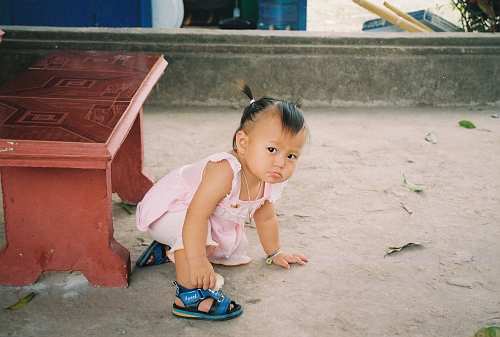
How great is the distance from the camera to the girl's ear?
255 centimetres

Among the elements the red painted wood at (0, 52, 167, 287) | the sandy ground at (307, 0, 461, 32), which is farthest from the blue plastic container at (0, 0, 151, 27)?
the red painted wood at (0, 52, 167, 287)

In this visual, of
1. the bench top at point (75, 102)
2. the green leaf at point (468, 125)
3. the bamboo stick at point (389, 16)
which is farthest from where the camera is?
the bamboo stick at point (389, 16)

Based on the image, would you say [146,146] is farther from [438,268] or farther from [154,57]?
[438,268]

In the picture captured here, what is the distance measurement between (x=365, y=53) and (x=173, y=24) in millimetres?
1814

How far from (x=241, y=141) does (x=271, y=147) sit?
0.13 metres

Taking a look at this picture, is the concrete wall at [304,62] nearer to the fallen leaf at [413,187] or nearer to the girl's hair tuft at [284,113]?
the fallen leaf at [413,187]

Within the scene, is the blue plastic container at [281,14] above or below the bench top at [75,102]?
below

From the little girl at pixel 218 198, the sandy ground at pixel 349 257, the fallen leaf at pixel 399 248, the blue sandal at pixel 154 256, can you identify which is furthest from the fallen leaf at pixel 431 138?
the blue sandal at pixel 154 256

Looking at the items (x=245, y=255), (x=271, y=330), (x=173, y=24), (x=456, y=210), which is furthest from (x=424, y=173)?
(x=173, y=24)

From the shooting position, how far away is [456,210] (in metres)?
3.51

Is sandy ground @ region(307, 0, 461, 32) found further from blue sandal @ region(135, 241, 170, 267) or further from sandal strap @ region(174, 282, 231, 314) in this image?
sandal strap @ region(174, 282, 231, 314)

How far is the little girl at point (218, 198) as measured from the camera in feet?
8.18

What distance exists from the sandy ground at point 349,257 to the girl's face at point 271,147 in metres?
0.47

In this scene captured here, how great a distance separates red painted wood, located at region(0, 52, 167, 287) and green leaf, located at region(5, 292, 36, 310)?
3.1 inches
